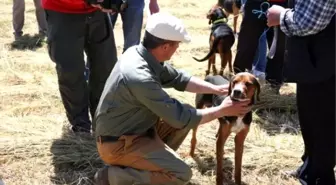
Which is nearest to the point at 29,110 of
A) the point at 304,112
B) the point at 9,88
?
the point at 9,88

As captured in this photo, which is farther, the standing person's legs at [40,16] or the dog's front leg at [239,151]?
the standing person's legs at [40,16]

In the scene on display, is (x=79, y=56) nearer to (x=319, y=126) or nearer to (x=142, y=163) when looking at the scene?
(x=142, y=163)

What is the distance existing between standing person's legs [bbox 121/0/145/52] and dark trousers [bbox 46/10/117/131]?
863mm

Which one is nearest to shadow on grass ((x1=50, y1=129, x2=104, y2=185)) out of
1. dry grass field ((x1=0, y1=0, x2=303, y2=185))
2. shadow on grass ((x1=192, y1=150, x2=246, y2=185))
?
dry grass field ((x1=0, y1=0, x2=303, y2=185))

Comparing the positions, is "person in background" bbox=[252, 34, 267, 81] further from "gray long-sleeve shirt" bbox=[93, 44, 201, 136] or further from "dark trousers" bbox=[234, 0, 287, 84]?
"gray long-sleeve shirt" bbox=[93, 44, 201, 136]

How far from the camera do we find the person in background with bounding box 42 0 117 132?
14.8 ft

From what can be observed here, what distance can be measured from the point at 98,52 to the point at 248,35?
190 cm

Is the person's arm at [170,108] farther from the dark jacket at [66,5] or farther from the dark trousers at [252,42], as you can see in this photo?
the dark trousers at [252,42]

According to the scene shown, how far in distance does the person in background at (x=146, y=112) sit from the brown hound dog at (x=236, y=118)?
0.44ft

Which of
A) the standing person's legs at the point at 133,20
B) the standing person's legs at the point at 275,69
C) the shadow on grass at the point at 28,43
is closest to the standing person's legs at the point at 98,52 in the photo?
the standing person's legs at the point at 133,20

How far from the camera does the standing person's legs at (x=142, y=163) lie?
3676mm

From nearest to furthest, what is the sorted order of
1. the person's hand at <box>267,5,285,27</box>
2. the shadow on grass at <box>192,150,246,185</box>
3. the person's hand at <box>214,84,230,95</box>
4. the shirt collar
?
A: the person's hand at <box>267,5,285,27</box>
the shirt collar
the person's hand at <box>214,84,230,95</box>
the shadow on grass at <box>192,150,246,185</box>

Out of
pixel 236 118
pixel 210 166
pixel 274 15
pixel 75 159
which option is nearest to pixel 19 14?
pixel 75 159

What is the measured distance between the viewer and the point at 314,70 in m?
3.30
